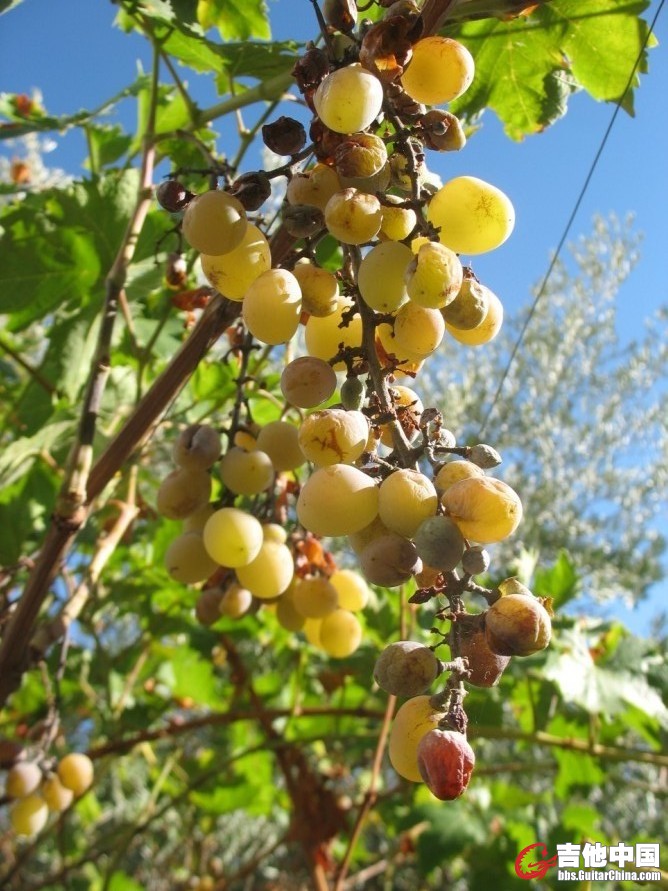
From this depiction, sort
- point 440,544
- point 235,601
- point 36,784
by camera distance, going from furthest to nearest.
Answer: point 36,784 < point 235,601 < point 440,544

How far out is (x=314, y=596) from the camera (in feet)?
2.82

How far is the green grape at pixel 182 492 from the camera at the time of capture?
79cm

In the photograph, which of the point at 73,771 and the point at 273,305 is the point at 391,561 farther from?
the point at 73,771

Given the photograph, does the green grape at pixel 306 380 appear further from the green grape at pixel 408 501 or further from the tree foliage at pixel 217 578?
the green grape at pixel 408 501

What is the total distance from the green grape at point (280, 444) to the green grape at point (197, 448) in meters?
0.05

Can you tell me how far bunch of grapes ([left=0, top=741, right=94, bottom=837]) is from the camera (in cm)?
105

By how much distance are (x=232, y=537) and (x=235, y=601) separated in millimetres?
137

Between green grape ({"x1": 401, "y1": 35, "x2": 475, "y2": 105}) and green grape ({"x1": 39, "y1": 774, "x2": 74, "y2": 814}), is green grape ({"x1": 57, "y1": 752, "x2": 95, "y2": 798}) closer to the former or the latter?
green grape ({"x1": 39, "y1": 774, "x2": 74, "y2": 814})

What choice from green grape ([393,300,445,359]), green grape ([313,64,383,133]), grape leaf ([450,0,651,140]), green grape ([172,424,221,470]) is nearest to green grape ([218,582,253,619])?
green grape ([172,424,221,470])

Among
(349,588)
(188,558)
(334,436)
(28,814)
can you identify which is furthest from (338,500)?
(28,814)

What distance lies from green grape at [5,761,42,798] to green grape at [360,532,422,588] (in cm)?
80

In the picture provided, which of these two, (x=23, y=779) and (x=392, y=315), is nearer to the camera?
(x=392, y=315)

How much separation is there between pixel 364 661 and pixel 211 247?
42.3 inches

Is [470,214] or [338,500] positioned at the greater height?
[470,214]
